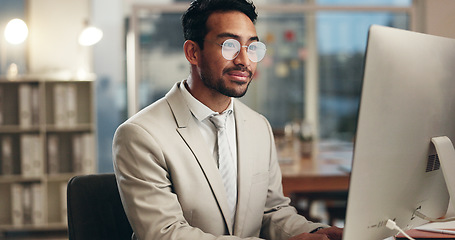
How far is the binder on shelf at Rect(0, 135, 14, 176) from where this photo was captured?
4.32 meters

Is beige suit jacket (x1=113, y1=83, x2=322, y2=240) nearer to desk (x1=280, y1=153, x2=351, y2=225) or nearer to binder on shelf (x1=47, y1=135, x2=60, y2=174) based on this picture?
desk (x1=280, y1=153, x2=351, y2=225)

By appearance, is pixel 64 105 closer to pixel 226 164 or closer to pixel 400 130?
pixel 226 164

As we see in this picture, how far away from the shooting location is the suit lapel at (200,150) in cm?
129

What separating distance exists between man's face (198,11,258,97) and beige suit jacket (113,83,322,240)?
4.8 inches

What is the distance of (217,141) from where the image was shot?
1.40 metres

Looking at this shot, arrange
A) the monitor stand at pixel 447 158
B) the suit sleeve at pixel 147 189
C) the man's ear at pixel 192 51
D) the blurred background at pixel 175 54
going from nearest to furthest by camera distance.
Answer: the monitor stand at pixel 447 158 → the suit sleeve at pixel 147 189 → the man's ear at pixel 192 51 → the blurred background at pixel 175 54

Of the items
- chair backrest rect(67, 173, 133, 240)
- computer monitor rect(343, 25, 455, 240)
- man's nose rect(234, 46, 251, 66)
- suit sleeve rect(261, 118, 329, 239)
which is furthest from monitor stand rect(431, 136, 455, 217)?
chair backrest rect(67, 173, 133, 240)

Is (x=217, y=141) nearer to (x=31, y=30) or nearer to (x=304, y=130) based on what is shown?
(x=304, y=130)

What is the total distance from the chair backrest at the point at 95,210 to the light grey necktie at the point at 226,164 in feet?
0.97

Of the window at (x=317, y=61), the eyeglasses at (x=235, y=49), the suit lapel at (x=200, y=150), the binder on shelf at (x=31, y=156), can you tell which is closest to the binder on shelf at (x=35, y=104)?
the binder on shelf at (x=31, y=156)

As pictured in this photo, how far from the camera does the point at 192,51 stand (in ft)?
4.67

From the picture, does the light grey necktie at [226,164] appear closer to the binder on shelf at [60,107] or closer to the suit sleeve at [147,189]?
the suit sleeve at [147,189]

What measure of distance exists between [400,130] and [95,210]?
84cm

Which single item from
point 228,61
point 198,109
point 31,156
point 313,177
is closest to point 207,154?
point 198,109
